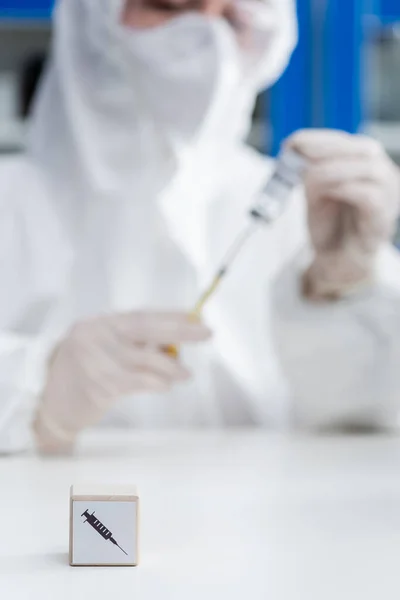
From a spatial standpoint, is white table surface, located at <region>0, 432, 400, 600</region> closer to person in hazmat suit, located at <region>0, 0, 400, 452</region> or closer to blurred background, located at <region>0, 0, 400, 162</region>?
person in hazmat suit, located at <region>0, 0, 400, 452</region>

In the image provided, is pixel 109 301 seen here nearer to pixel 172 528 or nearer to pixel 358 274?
pixel 358 274

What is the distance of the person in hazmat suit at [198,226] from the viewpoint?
4.83 feet

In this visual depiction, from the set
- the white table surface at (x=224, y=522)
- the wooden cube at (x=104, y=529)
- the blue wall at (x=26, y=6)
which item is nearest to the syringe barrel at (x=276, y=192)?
the white table surface at (x=224, y=522)

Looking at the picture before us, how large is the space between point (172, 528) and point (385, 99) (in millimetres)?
2338

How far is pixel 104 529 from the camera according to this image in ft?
2.11

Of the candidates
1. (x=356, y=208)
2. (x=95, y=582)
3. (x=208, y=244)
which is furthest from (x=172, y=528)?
(x=208, y=244)

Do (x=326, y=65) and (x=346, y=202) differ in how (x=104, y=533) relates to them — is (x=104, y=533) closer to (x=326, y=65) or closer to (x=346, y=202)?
(x=346, y=202)

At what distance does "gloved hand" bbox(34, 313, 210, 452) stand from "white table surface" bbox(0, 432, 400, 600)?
0.17 ft

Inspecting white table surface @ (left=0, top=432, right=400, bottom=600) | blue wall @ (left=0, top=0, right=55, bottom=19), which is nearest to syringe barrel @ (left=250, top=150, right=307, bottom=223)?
white table surface @ (left=0, top=432, right=400, bottom=600)

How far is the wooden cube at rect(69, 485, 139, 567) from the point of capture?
64 cm

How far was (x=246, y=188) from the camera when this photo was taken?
1.77 meters

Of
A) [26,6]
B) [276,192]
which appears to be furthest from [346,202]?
[26,6]

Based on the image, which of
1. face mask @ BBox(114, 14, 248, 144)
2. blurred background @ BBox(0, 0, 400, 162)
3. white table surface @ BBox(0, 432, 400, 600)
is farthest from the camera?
blurred background @ BBox(0, 0, 400, 162)

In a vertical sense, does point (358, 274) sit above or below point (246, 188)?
below
